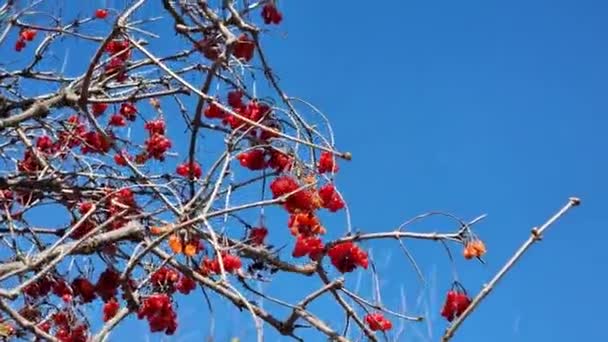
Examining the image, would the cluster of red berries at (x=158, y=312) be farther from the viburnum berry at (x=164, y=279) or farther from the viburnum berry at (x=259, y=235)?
the viburnum berry at (x=259, y=235)

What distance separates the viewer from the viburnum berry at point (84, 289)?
3182 mm

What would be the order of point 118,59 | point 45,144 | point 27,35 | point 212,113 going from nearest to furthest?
point 212,113
point 118,59
point 45,144
point 27,35

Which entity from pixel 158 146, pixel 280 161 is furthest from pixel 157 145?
pixel 280 161

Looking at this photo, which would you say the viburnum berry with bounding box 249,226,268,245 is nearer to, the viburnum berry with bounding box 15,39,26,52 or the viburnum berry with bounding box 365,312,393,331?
the viburnum berry with bounding box 365,312,393,331

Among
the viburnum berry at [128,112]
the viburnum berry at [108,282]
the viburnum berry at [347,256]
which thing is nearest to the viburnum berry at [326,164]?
the viburnum berry at [347,256]

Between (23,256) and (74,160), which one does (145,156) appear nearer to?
(74,160)

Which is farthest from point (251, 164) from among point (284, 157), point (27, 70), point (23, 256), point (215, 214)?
point (27, 70)

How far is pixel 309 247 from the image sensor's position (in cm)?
299

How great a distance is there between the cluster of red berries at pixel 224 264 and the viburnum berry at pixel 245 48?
1.96 feet

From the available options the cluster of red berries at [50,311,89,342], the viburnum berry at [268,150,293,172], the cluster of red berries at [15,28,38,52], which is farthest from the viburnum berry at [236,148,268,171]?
the cluster of red berries at [15,28,38,52]

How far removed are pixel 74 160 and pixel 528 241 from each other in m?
2.20

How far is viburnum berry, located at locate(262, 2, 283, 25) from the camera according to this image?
3.17 meters

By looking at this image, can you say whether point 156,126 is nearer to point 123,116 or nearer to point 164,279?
point 123,116

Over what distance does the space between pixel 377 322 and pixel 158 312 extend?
0.66 m
